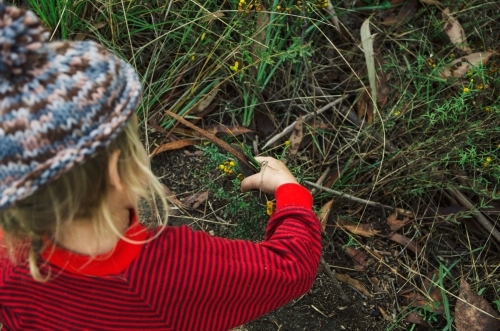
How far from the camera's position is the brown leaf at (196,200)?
7.81 ft

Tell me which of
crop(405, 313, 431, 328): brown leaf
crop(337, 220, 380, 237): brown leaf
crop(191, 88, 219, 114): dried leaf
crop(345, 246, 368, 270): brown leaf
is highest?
crop(191, 88, 219, 114): dried leaf

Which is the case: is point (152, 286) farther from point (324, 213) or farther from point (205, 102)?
point (205, 102)

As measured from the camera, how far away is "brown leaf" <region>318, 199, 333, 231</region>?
2279 mm

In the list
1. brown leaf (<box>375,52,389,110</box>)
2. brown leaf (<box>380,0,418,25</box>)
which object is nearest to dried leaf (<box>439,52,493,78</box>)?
brown leaf (<box>375,52,389,110</box>)

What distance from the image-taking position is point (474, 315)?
219cm

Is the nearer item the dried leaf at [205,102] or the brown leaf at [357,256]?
the brown leaf at [357,256]

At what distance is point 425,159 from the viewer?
7.54 ft

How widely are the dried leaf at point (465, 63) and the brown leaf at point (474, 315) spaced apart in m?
0.95

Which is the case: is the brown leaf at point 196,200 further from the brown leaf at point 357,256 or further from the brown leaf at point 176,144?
the brown leaf at point 357,256

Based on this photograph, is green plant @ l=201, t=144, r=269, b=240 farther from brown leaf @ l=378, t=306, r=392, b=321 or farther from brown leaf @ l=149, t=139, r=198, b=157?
brown leaf @ l=378, t=306, r=392, b=321

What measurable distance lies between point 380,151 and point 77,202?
4.94 feet

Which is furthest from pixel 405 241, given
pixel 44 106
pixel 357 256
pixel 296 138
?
pixel 44 106

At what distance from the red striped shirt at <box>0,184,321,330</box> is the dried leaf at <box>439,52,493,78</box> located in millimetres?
1394

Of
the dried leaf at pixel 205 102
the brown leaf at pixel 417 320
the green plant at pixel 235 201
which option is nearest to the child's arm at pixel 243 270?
the green plant at pixel 235 201
